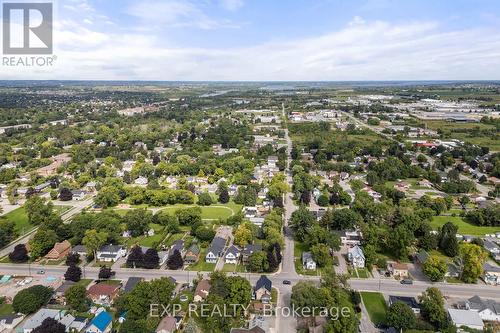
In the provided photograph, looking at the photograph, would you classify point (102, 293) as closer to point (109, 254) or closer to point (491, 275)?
point (109, 254)

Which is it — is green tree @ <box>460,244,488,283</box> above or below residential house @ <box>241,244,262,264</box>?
above

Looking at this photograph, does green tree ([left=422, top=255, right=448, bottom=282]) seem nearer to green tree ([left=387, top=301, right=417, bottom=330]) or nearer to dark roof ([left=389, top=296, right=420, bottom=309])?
dark roof ([left=389, top=296, right=420, bottom=309])

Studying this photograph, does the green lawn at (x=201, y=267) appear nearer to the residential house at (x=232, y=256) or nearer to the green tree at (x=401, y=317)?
the residential house at (x=232, y=256)

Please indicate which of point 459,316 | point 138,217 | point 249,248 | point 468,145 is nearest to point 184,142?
point 138,217

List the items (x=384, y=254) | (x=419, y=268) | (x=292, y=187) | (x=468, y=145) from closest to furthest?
(x=419, y=268), (x=384, y=254), (x=292, y=187), (x=468, y=145)

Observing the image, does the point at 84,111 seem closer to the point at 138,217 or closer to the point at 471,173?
the point at 138,217

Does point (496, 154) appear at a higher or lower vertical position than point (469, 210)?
higher

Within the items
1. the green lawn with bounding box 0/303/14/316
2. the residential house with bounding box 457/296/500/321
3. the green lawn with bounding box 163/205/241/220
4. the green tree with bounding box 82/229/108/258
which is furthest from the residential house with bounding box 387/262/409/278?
the green lawn with bounding box 0/303/14/316
